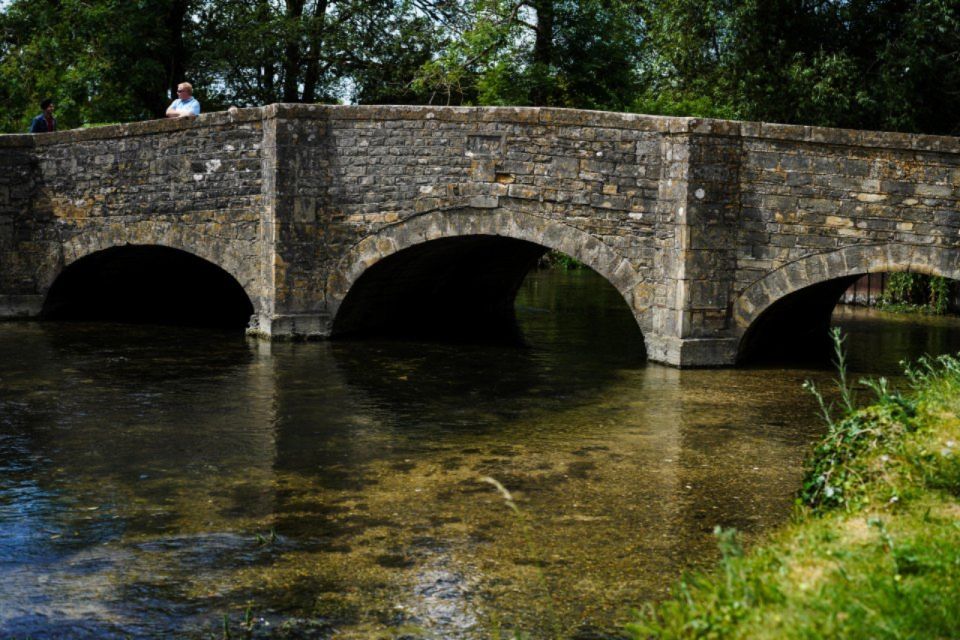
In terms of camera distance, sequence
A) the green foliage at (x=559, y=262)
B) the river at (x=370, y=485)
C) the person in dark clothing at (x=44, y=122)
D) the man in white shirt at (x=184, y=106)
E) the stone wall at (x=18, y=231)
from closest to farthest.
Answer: the river at (x=370, y=485)
the man in white shirt at (x=184, y=106)
the stone wall at (x=18, y=231)
the person in dark clothing at (x=44, y=122)
the green foliage at (x=559, y=262)

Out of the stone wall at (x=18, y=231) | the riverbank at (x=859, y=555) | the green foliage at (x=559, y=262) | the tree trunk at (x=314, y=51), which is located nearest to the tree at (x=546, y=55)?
the tree trunk at (x=314, y=51)

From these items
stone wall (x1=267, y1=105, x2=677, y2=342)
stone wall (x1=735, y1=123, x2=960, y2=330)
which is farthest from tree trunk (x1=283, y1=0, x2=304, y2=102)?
stone wall (x1=735, y1=123, x2=960, y2=330)

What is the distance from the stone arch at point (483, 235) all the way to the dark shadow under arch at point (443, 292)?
0.18 m

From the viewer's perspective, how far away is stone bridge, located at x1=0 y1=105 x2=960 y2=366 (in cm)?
1032

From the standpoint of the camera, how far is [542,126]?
11156 mm

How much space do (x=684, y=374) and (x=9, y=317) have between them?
30.2ft

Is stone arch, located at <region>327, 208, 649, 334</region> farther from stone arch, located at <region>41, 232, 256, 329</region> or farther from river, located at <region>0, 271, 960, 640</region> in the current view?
stone arch, located at <region>41, 232, 256, 329</region>

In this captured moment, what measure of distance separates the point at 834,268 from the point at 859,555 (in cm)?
708

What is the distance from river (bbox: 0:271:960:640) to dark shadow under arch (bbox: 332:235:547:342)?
128cm

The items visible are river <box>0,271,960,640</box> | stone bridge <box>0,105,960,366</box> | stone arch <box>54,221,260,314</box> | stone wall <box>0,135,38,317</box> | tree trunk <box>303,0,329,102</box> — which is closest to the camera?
river <box>0,271,960,640</box>

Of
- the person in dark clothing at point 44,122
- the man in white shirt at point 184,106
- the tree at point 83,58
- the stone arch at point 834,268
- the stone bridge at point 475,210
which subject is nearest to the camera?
the stone arch at point 834,268

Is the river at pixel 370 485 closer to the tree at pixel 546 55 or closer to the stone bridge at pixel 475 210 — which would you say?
the stone bridge at pixel 475 210

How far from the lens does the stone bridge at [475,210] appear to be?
33.9 feet

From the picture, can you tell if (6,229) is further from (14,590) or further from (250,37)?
(14,590)
